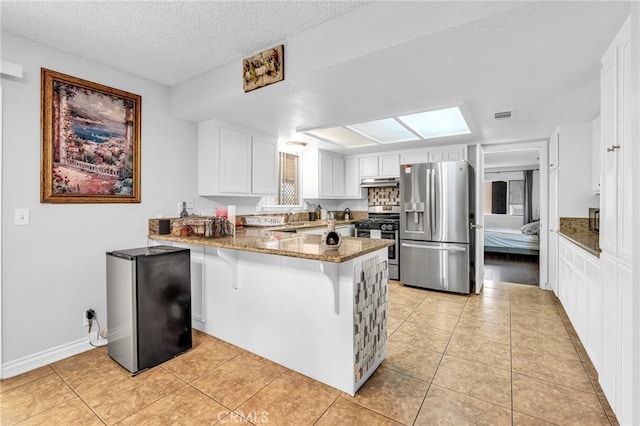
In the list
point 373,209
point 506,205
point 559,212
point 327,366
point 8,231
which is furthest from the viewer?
point 506,205

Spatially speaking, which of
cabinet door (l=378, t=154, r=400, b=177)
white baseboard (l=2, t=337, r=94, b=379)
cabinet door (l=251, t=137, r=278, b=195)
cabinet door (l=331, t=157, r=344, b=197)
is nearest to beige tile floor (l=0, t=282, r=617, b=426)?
white baseboard (l=2, t=337, r=94, b=379)

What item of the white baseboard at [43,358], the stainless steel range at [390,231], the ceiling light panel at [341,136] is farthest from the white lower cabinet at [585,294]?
the white baseboard at [43,358]

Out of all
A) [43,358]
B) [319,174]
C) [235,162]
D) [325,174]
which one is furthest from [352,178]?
[43,358]

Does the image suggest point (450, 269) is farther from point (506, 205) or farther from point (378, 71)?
point (506, 205)

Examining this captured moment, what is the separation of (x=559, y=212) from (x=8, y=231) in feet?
17.3

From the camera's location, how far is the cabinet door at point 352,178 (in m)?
5.47

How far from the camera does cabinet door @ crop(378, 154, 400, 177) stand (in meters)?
4.95

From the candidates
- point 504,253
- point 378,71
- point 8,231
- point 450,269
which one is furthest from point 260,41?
point 504,253

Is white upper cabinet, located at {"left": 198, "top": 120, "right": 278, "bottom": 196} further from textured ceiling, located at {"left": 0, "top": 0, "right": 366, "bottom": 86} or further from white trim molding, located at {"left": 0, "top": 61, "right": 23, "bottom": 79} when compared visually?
white trim molding, located at {"left": 0, "top": 61, "right": 23, "bottom": 79}

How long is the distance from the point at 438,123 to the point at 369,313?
2493 millimetres

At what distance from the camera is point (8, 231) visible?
2111 millimetres

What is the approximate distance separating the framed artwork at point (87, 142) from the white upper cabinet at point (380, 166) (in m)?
3.63

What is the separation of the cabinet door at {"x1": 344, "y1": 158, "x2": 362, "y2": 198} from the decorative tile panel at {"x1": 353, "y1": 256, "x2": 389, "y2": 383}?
3314mm

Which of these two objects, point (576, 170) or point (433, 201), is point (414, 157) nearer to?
point (433, 201)
